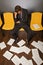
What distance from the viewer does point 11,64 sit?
11.8 feet

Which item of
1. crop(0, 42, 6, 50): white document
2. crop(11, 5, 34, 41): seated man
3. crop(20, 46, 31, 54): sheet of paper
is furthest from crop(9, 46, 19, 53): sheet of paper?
crop(11, 5, 34, 41): seated man

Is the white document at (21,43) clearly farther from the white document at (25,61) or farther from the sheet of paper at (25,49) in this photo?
the white document at (25,61)

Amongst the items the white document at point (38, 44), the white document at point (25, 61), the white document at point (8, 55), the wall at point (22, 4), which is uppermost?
the wall at point (22, 4)

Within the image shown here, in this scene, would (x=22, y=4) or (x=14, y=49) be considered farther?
(x=22, y=4)

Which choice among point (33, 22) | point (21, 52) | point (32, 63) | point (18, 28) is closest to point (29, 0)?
point (33, 22)

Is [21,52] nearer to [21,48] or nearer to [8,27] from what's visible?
[21,48]

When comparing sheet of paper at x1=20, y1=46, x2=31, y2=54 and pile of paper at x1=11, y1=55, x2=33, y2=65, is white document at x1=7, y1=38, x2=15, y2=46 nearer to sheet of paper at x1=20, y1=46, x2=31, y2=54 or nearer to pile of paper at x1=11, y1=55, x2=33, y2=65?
sheet of paper at x1=20, y1=46, x2=31, y2=54

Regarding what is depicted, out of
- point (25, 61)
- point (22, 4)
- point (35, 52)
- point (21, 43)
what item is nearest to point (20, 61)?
point (25, 61)

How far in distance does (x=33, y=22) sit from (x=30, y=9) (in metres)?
0.97

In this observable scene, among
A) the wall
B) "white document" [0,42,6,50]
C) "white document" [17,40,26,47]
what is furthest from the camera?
the wall

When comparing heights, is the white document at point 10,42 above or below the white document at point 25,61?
above

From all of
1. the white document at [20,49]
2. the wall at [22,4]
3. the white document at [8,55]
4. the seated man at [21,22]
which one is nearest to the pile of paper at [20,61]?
the white document at [8,55]

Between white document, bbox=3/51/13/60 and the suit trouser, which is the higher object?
the suit trouser

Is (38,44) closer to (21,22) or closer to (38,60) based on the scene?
(38,60)
